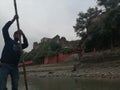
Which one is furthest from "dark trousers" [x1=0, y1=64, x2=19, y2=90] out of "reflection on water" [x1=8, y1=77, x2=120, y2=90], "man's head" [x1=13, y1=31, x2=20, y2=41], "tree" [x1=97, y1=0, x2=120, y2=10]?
"tree" [x1=97, y1=0, x2=120, y2=10]

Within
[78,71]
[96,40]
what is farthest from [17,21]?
[96,40]

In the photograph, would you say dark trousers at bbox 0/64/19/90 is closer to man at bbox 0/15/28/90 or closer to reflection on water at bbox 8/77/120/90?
man at bbox 0/15/28/90

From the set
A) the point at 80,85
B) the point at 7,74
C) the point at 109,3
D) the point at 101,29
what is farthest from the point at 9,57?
the point at 109,3

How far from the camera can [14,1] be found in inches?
383

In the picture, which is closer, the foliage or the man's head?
the man's head

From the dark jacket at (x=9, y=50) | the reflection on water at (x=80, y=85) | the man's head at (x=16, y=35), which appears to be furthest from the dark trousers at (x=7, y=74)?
the reflection on water at (x=80, y=85)

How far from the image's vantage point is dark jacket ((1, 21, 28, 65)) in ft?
31.0

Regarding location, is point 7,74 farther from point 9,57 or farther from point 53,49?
point 53,49

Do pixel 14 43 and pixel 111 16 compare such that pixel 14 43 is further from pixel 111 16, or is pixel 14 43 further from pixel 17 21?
pixel 111 16

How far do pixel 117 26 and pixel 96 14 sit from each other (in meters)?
8.59

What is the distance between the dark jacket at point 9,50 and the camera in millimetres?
9453

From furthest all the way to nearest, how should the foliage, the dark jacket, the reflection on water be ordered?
1. the foliage
2. the reflection on water
3. the dark jacket

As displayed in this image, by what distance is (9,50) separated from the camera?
31.0 ft

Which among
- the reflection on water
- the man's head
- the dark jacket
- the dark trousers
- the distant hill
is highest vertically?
the distant hill
